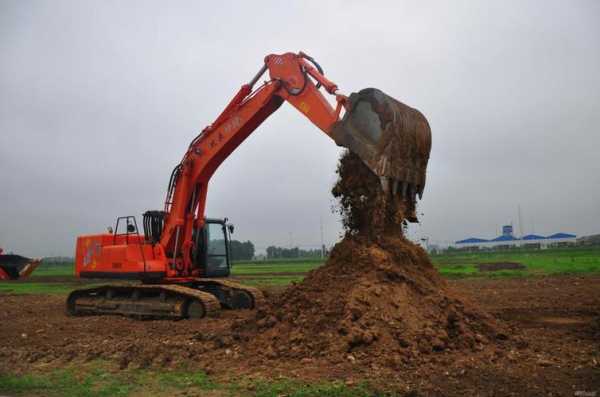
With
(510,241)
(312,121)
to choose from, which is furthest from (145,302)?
(510,241)

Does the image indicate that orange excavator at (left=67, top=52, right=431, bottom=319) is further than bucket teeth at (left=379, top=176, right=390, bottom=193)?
Yes

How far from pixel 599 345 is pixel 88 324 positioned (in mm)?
10236

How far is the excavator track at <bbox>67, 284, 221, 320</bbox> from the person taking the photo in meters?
12.7

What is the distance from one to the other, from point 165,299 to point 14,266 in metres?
19.3

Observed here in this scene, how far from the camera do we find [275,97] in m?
12.4

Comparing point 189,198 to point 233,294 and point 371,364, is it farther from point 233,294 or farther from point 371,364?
point 371,364

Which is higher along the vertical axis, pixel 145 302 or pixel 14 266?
pixel 14 266

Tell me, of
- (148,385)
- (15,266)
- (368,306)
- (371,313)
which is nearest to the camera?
(148,385)

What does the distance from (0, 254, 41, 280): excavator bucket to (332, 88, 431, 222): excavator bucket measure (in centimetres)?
2377

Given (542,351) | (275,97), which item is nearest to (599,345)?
(542,351)

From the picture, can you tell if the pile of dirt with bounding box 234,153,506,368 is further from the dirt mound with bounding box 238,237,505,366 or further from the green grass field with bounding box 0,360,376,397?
the green grass field with bounding box 0,360,376,397

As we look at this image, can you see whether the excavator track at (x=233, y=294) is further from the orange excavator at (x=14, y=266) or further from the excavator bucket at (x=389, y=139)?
the orange excavator at (x=14, y=266)

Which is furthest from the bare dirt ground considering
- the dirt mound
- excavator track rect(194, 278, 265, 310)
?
excavator track rect(194, 278, 265, 310)

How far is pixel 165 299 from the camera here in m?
13.2
